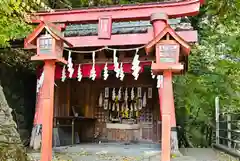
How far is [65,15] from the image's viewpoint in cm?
837

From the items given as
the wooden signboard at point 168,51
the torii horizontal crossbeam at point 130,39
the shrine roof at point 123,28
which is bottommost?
the wooden signboard at point 168,51

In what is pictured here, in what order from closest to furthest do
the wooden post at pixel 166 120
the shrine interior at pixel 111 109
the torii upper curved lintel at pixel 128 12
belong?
the wooden post at pixel 166 120 < the torii upper curved lintel at pixel 128 12 < the shrine interior at pixel 111 109

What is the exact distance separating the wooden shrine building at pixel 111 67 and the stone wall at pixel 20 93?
1355 millimetres

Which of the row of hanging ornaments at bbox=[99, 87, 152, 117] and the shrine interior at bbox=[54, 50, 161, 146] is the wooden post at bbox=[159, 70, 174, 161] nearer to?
the shrine interior at bbox=[54, 50, 161, 146]

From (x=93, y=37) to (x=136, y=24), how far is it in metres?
2.07

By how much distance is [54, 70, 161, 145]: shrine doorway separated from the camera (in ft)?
37.3

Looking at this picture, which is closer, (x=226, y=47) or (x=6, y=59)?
(x=6, y=59)

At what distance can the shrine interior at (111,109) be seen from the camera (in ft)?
37.0

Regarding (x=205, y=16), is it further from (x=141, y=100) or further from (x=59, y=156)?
(x=59, y=156)

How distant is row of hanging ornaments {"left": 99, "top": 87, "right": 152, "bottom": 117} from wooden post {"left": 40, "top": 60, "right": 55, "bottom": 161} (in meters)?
5.04

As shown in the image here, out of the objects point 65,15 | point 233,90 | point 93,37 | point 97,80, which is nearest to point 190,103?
point 233,90

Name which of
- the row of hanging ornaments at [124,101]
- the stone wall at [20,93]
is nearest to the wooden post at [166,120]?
the row of hanging ornaments at [124,101]

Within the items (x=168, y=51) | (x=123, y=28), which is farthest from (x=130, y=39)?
(x=168, y=51)

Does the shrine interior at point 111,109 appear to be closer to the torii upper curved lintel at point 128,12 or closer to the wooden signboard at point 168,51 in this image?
the torii upper curved lintel at point 128,12
